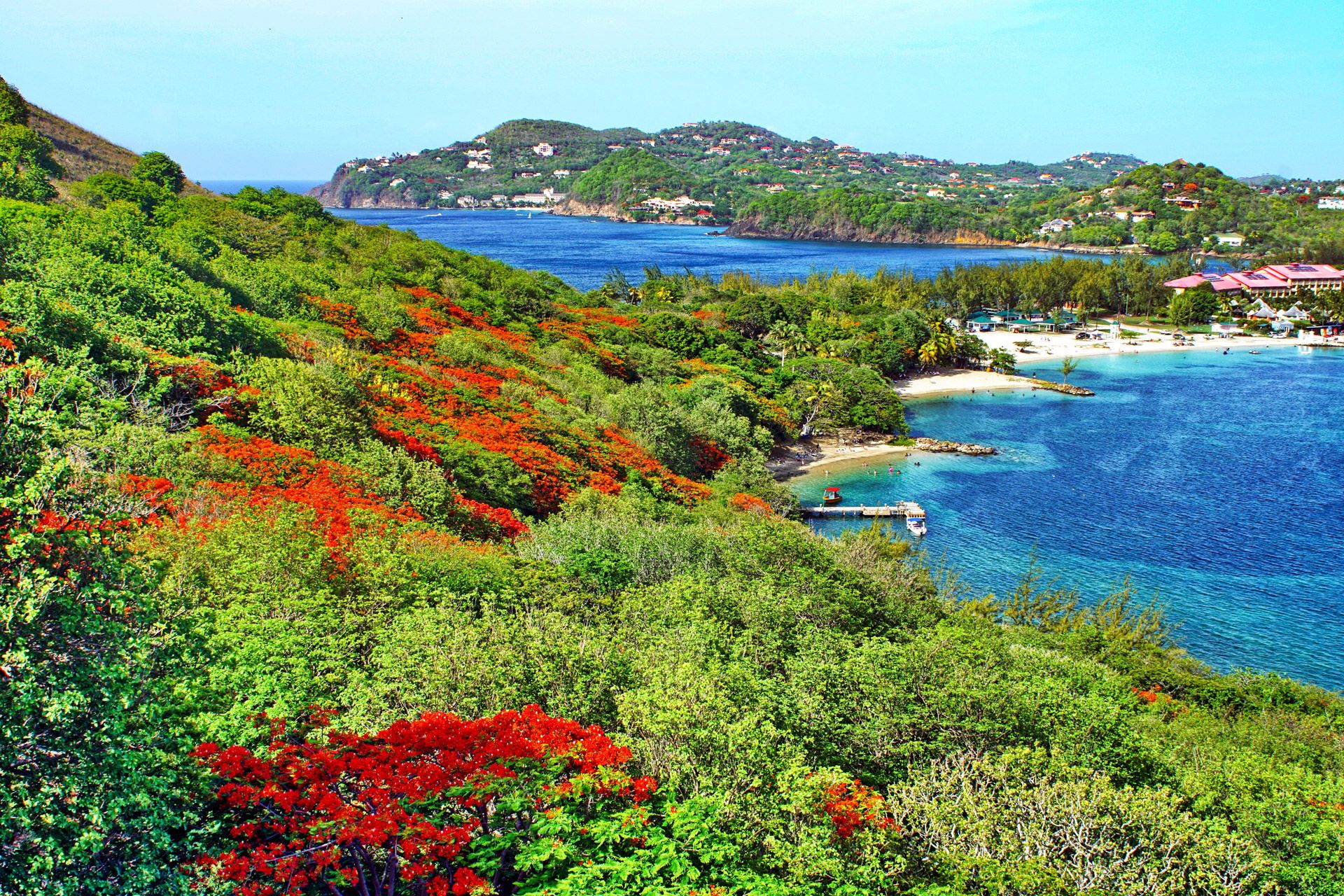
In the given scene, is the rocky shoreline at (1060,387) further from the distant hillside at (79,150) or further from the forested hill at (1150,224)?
the forested hill at (1150,224)

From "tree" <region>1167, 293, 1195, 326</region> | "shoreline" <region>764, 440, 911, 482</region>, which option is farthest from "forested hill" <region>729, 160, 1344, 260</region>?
"shoreline" <region>764, 440, 911, 482</region>

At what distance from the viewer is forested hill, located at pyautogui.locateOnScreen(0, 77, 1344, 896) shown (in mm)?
7527

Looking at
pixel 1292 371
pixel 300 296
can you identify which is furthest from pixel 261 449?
pixel 1292 371

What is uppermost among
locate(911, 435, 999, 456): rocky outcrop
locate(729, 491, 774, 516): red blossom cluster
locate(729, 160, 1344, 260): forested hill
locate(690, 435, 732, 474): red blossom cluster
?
locate(729, 160, 1344, 260): forested hill

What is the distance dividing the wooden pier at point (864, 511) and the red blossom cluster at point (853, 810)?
1200 inches

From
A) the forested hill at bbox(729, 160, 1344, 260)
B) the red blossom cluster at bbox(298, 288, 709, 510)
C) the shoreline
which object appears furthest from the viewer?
the forested hill at bbox(729, 160, 1344, 260)

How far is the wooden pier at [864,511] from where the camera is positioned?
136ft

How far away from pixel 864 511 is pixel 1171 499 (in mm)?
17715

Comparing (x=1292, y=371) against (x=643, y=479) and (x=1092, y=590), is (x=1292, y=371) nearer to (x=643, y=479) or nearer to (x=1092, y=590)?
(x=1092, y=590)

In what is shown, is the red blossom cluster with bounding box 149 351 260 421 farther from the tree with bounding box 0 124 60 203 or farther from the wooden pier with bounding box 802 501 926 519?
the wooden pier with bounding box 802 501 926 519

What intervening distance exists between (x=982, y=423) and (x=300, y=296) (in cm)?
4538

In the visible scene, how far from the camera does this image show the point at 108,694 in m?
7.11

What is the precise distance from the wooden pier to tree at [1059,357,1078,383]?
39.3 metres

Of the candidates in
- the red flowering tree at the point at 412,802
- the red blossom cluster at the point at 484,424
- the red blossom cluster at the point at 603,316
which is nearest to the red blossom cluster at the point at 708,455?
the red blossom cluster at the point at 484,424
